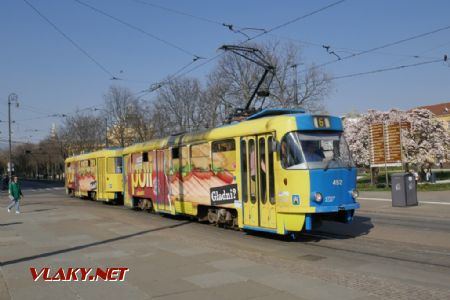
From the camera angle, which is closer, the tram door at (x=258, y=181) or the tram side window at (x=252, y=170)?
the tram door at (x=258, y=181)

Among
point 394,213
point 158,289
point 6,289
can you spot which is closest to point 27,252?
point 6,289

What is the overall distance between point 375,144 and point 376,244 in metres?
16.8

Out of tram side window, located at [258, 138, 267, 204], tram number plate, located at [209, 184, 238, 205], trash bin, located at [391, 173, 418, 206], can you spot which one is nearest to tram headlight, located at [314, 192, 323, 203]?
tram side window, located at [258, 138, 267, 204]

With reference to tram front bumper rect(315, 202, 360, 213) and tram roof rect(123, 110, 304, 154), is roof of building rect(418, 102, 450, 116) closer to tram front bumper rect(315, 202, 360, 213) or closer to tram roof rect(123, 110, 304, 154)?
tram roof rect(123, 110, 304, 154)

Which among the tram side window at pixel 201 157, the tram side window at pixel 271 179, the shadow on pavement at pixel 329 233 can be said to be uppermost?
the tram side window at pixel 201 157

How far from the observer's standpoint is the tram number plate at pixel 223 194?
13204 millimetres

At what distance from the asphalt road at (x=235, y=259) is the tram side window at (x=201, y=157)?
1.90 m

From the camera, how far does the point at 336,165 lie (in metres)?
11.3

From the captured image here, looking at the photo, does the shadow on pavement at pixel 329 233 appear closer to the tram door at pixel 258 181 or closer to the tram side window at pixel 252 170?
the tram door at pixel 258 181

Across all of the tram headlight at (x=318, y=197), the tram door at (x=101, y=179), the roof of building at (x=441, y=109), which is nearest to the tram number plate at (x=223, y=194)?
the tram headlight at (x=318, y=197)

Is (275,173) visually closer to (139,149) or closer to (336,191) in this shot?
(336,191)

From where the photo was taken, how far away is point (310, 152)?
11195mm
